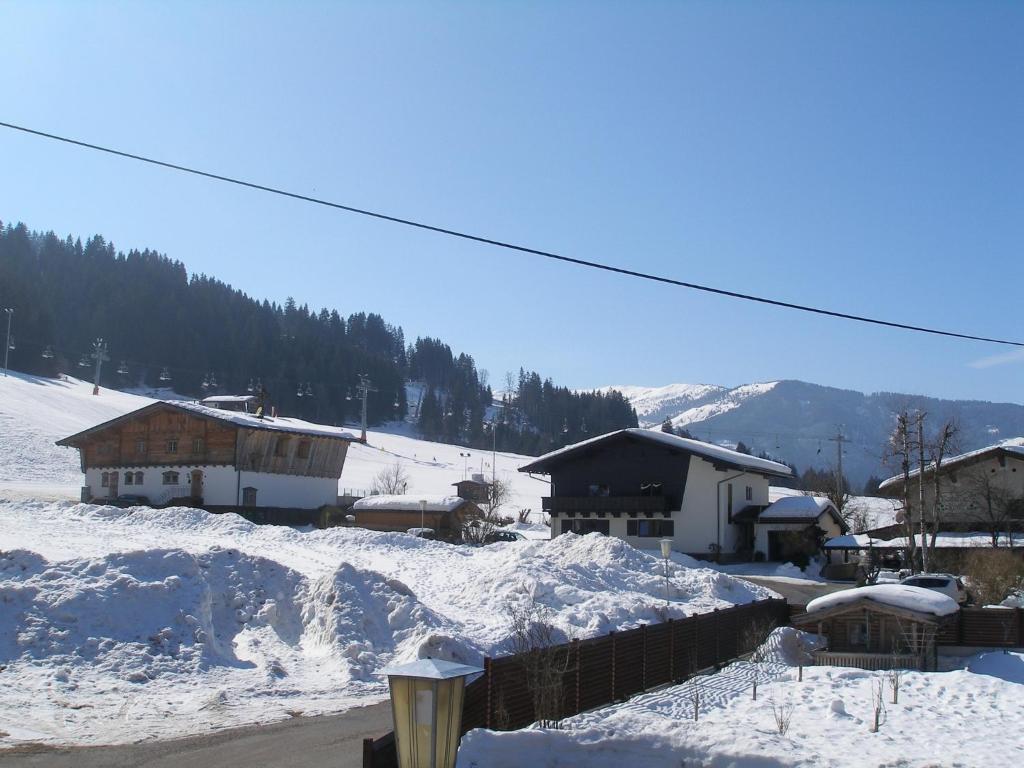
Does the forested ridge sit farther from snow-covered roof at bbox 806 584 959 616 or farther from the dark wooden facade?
snow-covered roof at bbox 806 584 959 616

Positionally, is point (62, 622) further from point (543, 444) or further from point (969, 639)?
point (543, 444)

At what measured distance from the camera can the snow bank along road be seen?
14.4 meters

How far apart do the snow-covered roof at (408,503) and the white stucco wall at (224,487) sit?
3.32 m

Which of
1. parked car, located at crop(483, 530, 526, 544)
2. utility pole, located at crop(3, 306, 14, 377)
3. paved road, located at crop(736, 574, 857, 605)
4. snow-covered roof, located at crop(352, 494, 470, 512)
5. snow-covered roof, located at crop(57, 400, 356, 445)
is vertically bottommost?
paved road, located at crop(736, 574, 857, 605)

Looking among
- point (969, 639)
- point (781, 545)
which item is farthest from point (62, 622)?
point (781, 545)

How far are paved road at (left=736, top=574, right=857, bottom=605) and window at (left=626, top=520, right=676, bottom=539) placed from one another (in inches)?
238

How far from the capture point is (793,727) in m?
15.6

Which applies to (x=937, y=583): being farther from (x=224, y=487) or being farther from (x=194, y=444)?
(x=194, y=444)

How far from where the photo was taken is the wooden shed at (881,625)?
974 inches

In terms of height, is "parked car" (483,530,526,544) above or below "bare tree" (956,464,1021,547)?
below

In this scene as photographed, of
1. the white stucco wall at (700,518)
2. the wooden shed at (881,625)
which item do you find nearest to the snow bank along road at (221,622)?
the wooden shed at (881,625)

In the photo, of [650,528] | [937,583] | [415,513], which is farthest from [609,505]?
[937,583]

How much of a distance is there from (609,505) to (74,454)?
46555mm

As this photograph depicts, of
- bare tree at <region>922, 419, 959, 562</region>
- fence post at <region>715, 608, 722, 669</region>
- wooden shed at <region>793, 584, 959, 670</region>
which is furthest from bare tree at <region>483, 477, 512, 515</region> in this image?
fence post at <region>715, 608, 722, 669</region>
